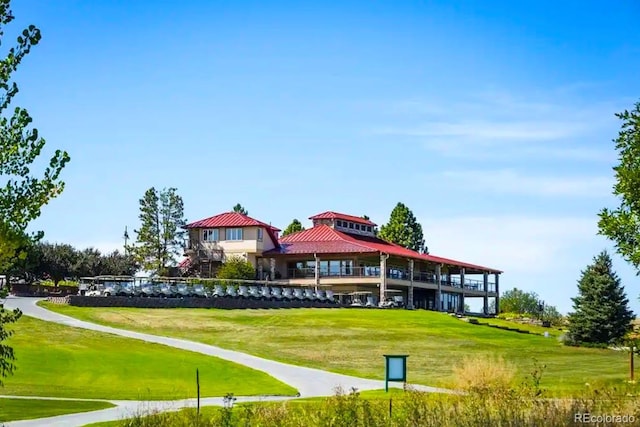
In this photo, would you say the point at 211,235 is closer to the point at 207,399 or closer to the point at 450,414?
the point at 207,399

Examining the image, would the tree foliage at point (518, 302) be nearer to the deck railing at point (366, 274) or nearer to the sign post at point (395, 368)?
the deck railing at point (366, 274)

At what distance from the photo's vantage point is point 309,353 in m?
40.8

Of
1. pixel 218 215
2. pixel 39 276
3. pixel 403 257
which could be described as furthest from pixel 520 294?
pixel 39 276

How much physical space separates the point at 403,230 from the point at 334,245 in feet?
81.9

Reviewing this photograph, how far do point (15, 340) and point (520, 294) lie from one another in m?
66.7

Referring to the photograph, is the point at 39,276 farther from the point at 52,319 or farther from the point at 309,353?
the point at 309,353

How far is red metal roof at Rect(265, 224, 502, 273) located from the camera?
71375mm

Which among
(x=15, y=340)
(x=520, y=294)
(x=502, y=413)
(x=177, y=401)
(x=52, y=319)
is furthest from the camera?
(x=520, y=294)

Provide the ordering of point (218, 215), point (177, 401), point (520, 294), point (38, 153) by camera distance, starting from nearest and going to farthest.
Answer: point (38, 153)
point (177, 401)
point (218, 215)
point (520, 294)

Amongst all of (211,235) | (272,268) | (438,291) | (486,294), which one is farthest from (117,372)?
(486,294)

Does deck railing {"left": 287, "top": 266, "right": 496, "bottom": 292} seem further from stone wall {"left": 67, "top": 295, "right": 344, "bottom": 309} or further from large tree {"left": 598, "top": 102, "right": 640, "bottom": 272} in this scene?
large tree {"left": 598, "top": 102, "right": 640, "bottom": 272}

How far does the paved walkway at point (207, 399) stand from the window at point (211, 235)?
75.6 feet

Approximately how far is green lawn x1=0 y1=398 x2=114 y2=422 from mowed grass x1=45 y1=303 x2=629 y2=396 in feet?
38.5

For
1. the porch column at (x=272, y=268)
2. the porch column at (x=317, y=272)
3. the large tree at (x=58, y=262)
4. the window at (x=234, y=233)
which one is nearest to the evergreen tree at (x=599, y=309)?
the porch column at (x=317, y=272)
